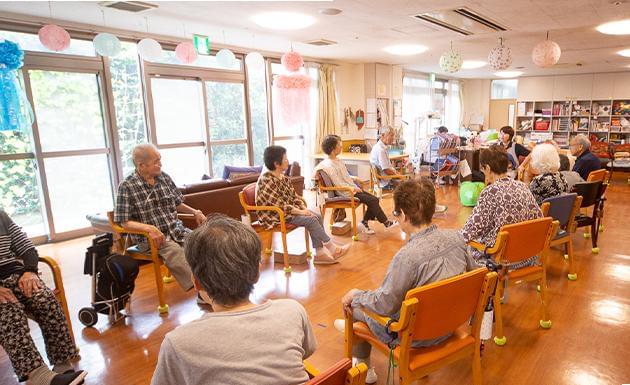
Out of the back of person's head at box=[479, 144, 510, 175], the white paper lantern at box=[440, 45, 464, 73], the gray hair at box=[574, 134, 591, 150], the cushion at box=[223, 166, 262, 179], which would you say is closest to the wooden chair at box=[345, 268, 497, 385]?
the back of person's head at box=[479, 144, 510, 175]

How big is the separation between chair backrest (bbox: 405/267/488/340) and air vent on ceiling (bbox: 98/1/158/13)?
3779 millimetres

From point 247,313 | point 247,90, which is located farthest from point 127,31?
point 247,313

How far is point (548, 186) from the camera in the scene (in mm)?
3254

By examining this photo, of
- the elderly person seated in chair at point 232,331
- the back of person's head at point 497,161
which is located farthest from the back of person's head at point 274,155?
the elderly person seated in chair at point 232,331

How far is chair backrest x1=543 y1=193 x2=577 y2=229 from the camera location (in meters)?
2.86

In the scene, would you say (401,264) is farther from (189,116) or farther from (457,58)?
(189,116)

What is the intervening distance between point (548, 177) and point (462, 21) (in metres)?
2.41

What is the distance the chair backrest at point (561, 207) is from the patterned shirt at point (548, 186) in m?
0.19

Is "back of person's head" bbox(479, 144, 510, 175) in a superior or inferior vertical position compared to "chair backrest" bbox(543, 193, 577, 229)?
superior

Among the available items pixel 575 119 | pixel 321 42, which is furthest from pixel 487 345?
pixel 575 119

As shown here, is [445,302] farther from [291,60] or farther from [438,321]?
[291,60]

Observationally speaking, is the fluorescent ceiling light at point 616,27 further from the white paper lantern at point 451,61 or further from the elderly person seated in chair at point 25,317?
the elderly person seated in chair at point 25,317

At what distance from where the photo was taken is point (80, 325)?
8.94ft

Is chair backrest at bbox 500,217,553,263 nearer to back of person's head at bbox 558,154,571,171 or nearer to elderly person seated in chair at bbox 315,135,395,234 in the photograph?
elderly person seated in chair at bbox 315,135,395,234
